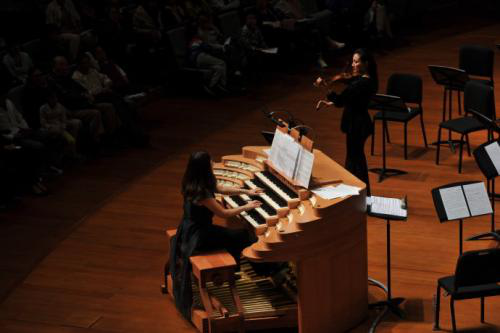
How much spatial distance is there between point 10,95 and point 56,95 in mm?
524

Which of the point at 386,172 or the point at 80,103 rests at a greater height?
the point at 80,103

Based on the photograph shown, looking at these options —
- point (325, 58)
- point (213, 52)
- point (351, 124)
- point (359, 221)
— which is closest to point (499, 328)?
point (359, 221)

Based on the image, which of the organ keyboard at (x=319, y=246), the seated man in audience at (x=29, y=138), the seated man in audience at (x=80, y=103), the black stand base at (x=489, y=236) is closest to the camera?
the organ keyboard at (x=319, y=246)

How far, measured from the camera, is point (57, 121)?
901cm

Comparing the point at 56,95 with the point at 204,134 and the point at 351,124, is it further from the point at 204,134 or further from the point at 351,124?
the point at 351,124

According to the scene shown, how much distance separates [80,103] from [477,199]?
498 cm

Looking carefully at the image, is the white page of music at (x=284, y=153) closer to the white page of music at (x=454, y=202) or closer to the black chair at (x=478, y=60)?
the white page of music at (x=454, y=202)

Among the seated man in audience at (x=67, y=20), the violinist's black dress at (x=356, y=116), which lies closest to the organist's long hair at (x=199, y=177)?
the violinist's black dress at (x=356, y=116)

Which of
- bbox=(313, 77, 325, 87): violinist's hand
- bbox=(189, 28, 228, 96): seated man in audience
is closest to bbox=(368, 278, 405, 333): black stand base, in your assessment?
bbox=(313, 77, 325, 87): violinist's hand

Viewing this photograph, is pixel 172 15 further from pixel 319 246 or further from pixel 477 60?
pixel 319 246

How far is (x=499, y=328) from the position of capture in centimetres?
593

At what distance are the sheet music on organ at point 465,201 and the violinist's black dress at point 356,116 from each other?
1.64 meters

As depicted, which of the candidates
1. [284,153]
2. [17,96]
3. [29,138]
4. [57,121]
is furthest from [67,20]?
[284,153]

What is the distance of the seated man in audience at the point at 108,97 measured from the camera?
977 centimetres
